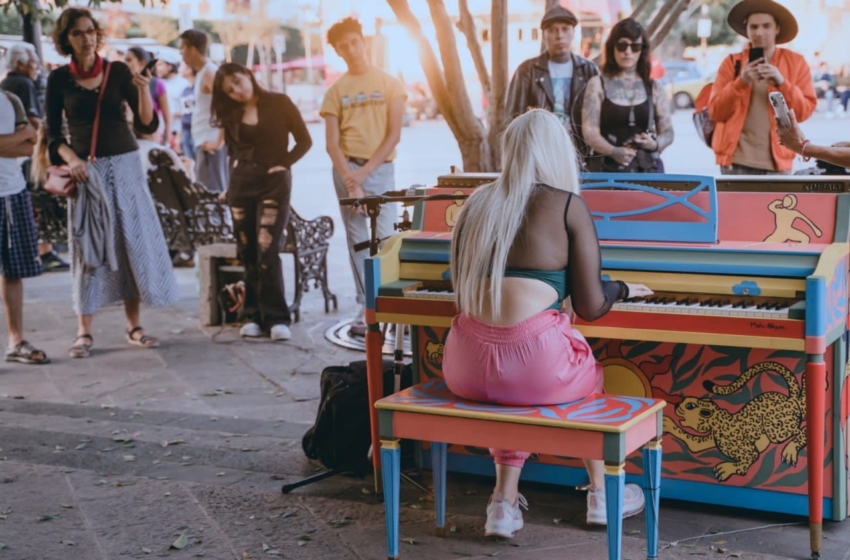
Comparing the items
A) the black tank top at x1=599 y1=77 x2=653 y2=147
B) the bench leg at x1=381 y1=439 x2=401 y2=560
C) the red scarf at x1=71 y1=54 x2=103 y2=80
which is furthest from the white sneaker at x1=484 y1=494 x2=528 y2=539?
the red scarf at x1=71 y1=54 x2=103 y2=80

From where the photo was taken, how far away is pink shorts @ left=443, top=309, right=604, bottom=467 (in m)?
3.33

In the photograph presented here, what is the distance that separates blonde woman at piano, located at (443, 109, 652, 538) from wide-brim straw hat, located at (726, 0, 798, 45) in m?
2.70

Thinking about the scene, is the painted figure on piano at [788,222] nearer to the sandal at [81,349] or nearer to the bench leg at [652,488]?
the bench leg at [652,488]

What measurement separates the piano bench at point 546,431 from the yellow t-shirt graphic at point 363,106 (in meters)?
3.35

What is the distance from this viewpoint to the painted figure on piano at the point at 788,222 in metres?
3.70

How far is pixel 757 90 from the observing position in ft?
19.2

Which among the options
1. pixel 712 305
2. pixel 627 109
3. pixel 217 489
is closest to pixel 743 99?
pixel 627 109

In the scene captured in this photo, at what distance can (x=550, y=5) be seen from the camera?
272 inches

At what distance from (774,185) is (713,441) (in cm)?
94

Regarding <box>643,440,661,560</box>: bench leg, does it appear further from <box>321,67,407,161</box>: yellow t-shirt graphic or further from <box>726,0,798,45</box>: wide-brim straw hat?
<box>321,67,407,161</box>: yellow t-shirt graphic

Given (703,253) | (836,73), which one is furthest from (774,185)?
(836,73)

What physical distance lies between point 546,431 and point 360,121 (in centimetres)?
386

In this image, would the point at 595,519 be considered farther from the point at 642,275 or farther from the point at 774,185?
the point at 774,185

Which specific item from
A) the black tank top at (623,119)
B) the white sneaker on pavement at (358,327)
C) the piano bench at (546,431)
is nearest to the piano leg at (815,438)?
the piano bench at (546,431)
